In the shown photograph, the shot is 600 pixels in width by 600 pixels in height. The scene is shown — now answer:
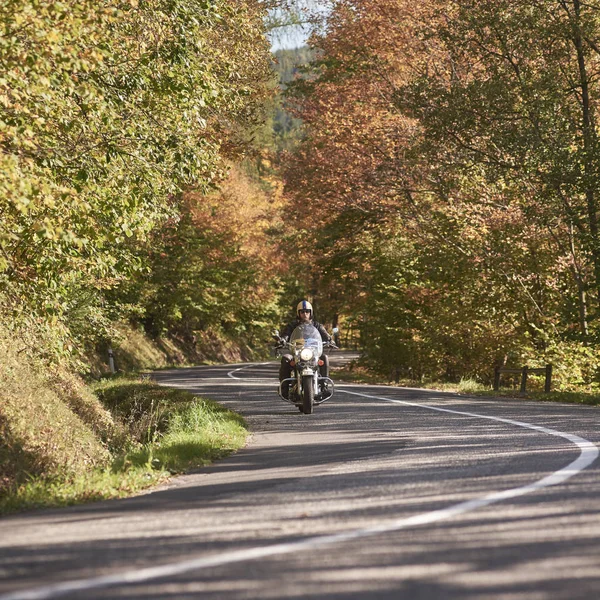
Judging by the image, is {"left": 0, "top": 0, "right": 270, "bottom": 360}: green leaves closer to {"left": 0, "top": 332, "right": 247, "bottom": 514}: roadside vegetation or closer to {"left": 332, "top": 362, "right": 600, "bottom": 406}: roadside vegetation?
{"left": 0, "top": 332, "right": 247, "bottom": 514}: roadside vegetation

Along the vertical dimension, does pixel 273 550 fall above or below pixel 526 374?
below

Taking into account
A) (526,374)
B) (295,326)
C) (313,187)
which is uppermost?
(313,187)

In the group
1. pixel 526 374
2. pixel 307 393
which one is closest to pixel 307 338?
pixel 307 393

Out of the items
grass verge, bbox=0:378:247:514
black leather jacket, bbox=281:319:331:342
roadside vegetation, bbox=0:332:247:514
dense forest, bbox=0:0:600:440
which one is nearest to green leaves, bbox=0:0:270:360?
dense forest, bbox=0:0:600:440

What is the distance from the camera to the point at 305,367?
16125 millimetres

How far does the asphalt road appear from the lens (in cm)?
459

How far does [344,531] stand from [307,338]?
10.8m

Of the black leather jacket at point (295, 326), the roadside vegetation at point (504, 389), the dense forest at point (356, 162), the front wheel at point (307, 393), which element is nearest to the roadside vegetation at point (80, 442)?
the dense forest at point (356, 162)

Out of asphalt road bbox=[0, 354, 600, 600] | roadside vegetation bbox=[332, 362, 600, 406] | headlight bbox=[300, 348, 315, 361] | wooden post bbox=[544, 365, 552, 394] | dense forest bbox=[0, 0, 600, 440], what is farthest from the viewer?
wooden post bbox=[544, 365, 552, 394]

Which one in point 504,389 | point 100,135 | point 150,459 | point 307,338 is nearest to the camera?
point 150,459

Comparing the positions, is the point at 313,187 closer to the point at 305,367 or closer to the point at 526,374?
the point at 526,374

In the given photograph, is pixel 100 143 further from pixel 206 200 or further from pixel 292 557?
pixel 206 200

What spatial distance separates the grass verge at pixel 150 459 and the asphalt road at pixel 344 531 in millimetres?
389

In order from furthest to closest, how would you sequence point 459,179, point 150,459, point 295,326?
1. point 459,179
2. point 295,326
3. point 150,459
